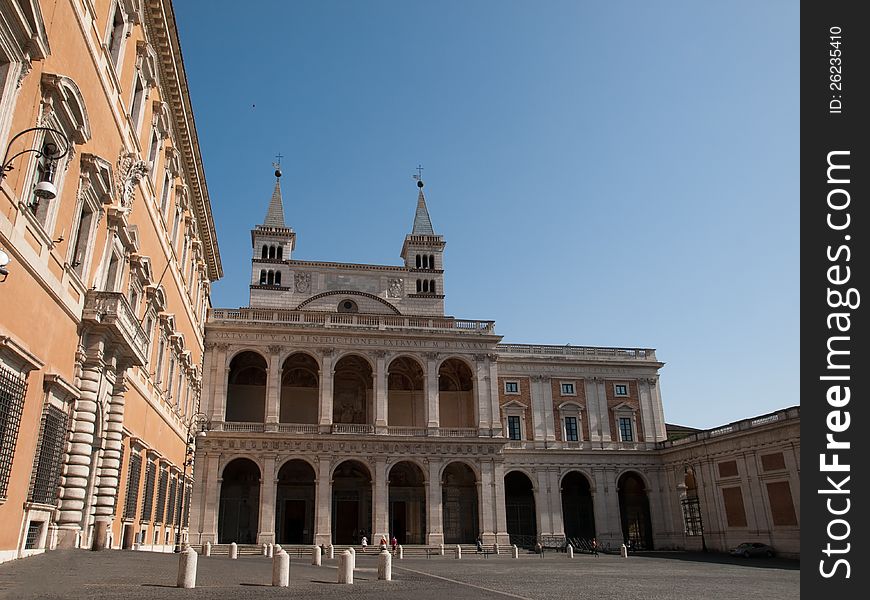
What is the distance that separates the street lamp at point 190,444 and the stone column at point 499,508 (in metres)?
15.6

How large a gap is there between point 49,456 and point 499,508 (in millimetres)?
27811

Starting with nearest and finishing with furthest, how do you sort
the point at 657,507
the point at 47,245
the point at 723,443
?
the point at 47,245 < the point at 723,443 < the point at 657,507

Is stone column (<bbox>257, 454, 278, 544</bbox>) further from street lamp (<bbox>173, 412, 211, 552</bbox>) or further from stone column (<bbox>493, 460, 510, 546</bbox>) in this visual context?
stone column (<bbox>493, 460, 510, 546</bbox>)

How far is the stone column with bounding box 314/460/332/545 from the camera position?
34.2 metres

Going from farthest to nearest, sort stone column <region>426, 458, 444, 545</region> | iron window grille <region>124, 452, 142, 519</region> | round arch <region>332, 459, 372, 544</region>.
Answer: round arch <region>332, 459, 372, 544</region> < stone column <region>426, 458, 444, 545</region> < iron window grille <region>124, 452, 142, 519</region>

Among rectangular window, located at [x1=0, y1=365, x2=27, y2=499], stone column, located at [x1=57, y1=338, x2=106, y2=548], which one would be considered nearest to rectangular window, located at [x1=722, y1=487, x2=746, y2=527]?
stone column, located at [x1=57, y1=338, x2=106, y2=548]

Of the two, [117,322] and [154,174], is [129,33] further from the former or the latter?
[117,322]

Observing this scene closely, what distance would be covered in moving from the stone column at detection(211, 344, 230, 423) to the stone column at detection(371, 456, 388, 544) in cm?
869

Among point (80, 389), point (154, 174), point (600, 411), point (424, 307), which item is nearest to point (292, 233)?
point (424, 307)

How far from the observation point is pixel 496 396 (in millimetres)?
38344

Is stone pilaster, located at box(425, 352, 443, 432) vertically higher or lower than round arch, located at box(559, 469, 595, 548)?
higher

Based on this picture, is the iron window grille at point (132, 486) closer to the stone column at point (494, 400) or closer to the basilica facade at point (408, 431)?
the basilica facade at point (408, 431)

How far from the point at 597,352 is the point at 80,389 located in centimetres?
3588

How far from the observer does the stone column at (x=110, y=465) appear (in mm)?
15445
